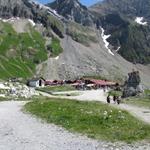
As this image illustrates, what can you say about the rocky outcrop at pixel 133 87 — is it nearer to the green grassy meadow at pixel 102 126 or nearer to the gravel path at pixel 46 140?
the green grassy meadow at pixel 102 126

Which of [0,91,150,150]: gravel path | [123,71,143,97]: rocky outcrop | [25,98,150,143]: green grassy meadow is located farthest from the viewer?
[123,71,143,97]: rocky outcrop

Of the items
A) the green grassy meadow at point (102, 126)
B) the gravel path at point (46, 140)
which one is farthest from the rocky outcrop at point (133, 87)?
the gravel path at point (46, 140)

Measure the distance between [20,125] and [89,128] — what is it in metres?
8.74

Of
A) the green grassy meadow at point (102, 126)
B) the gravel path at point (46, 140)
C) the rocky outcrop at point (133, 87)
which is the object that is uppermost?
the rocky outcrop at point (133, 87)

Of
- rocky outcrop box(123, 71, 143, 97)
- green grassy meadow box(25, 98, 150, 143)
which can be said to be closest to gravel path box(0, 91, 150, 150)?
green grassy meadow box(25, 98, 150, 143)

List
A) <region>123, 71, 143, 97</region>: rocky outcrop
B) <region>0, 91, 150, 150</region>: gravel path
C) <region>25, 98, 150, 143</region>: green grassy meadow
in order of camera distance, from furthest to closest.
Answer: <region>123, 71, 143, 97</region>: rocky outcrop → <region>25, 98, 150, 143</region>: green grassy meadow → <region>0, 91, 150, 150</region>: gravel path

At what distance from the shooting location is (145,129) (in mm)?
42000

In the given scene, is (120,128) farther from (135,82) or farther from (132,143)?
(135,82)

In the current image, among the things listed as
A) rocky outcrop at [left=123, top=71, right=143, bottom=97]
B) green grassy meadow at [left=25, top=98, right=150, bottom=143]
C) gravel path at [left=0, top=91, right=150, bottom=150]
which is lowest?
gravel path at [left=0, top=91, right=150, bottom=150]

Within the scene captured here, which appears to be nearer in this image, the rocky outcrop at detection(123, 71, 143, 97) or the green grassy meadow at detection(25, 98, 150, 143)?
the green grassy meadow at detection(25, 98, 150, 143)

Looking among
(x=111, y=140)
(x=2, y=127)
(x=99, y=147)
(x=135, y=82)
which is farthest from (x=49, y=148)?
(x=135, y=82)

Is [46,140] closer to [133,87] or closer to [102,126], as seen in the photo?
[102,126]

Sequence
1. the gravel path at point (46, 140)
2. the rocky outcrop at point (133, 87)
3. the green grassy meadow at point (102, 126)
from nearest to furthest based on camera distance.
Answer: the gravel path at point (46, 140) → the green grassy meadow at point (102, 126) → the rocky outcrop at point (133, 87)

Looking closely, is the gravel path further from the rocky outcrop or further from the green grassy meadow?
the rocky outcrop
